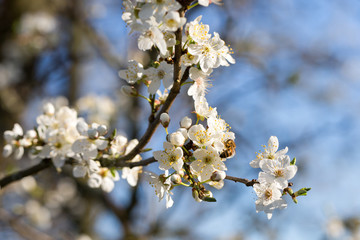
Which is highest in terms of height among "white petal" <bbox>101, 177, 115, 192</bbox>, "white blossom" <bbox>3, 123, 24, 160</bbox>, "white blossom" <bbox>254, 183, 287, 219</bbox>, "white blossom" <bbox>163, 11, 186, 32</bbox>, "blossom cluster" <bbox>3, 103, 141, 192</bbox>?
"white blossom" <bbox>163, 11, 186, 32</bbox>

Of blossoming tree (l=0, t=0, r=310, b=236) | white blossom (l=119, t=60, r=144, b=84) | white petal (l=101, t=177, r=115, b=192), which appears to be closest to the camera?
blossoming tree (l=0, t=0, r=310, b=236)

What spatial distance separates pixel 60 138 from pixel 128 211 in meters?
2.80

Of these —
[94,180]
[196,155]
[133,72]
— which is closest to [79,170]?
[94,180]

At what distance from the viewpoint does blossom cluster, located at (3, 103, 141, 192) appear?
152 cm

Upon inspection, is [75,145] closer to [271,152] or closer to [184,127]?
[184,127]

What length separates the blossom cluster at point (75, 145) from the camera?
152 cm

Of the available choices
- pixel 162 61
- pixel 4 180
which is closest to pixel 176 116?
pixel 4 180

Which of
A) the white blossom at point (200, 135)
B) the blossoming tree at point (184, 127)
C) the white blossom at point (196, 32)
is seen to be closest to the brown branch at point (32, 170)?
the blossoming tree at point (184, 127)

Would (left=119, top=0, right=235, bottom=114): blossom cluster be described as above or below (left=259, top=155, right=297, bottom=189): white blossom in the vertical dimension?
above

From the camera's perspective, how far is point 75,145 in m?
1.53

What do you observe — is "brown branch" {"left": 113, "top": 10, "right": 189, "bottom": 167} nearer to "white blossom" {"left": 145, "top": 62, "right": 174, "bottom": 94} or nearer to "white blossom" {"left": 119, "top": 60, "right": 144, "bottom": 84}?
"white blossom" {"left": 145, "top": 62, "right": 174, "bottom": 94}

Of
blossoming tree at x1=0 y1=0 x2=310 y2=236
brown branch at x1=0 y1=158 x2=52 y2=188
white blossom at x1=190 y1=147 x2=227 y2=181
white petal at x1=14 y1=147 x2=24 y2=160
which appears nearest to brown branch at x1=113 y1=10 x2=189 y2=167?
blossoming tree at x1=0 y1=0 x2=310 y2=236

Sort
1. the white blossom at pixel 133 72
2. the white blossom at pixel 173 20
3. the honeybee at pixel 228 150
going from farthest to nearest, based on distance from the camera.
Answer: the white blossom at pixel 133 72 → the honeybee at pixel 228 150 → the white blossom at pixel 173 20

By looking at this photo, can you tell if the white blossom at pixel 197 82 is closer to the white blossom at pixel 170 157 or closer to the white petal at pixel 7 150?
the white blossom at pixel 170 157
